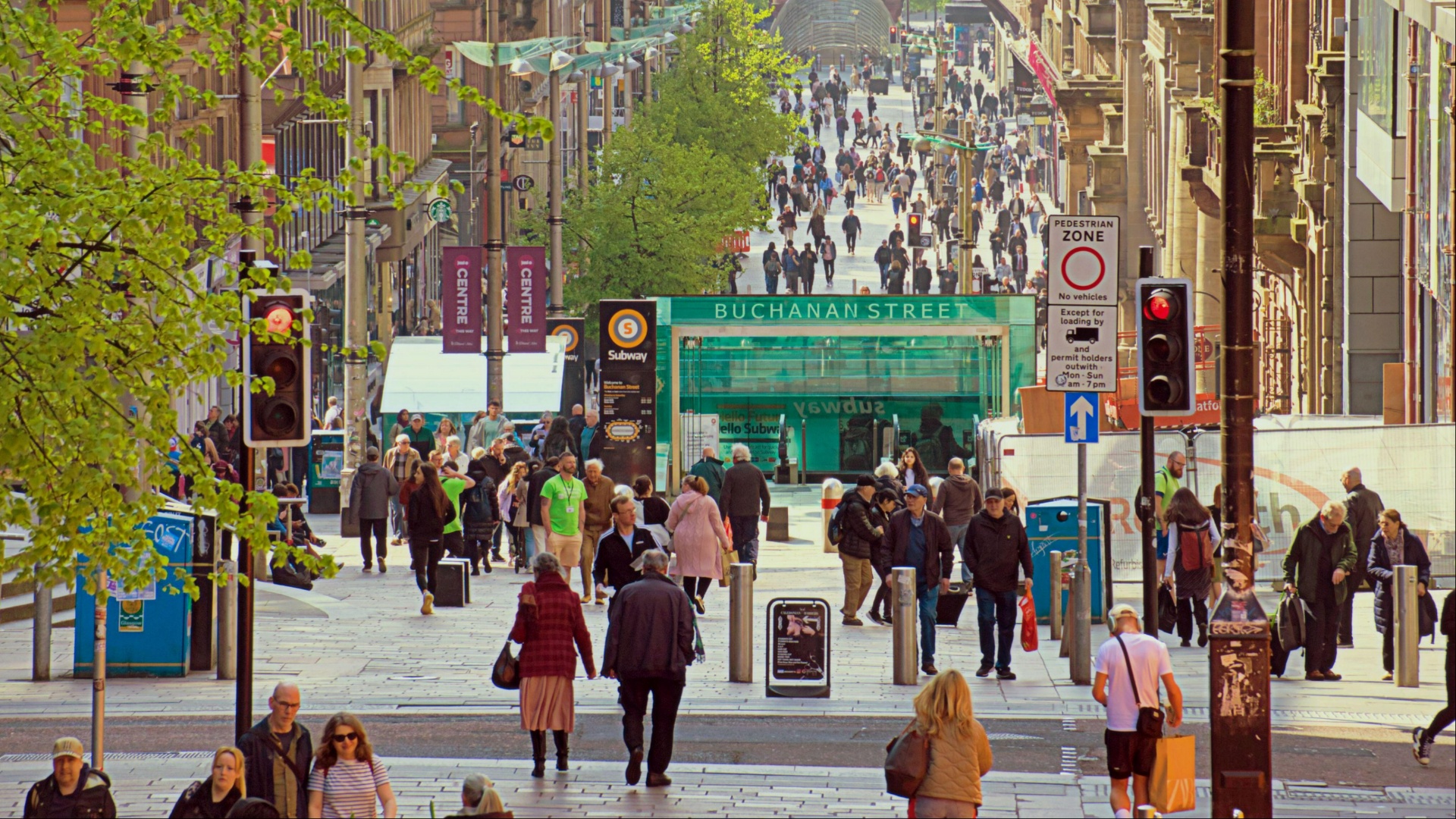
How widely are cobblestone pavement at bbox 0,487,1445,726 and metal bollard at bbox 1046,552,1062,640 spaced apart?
0.19 m

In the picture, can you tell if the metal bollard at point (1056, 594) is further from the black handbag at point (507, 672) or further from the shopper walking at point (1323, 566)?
the black handbag at point (507, 672)

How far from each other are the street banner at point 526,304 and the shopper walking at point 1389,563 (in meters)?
22.3

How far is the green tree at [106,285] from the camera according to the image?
1057cm

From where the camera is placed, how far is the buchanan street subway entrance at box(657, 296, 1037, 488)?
3381 centimetres

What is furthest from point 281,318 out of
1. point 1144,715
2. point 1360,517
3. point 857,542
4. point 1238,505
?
point 1360,517

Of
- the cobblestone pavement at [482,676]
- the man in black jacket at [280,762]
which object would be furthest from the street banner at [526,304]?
the man in black jacket at [280,762]

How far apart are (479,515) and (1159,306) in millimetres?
12886

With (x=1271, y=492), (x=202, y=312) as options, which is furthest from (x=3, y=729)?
(x=1271, y=492)

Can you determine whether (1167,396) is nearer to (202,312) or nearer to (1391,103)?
(202,312)

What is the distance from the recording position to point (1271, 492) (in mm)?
21844

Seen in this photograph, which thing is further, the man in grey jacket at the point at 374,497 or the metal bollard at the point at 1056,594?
the man in grey jacket at the point at 374,497

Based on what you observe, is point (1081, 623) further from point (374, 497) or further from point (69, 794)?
point (374, 497)

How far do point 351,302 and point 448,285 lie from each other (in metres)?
6.80

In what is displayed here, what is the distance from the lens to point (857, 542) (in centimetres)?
2056
